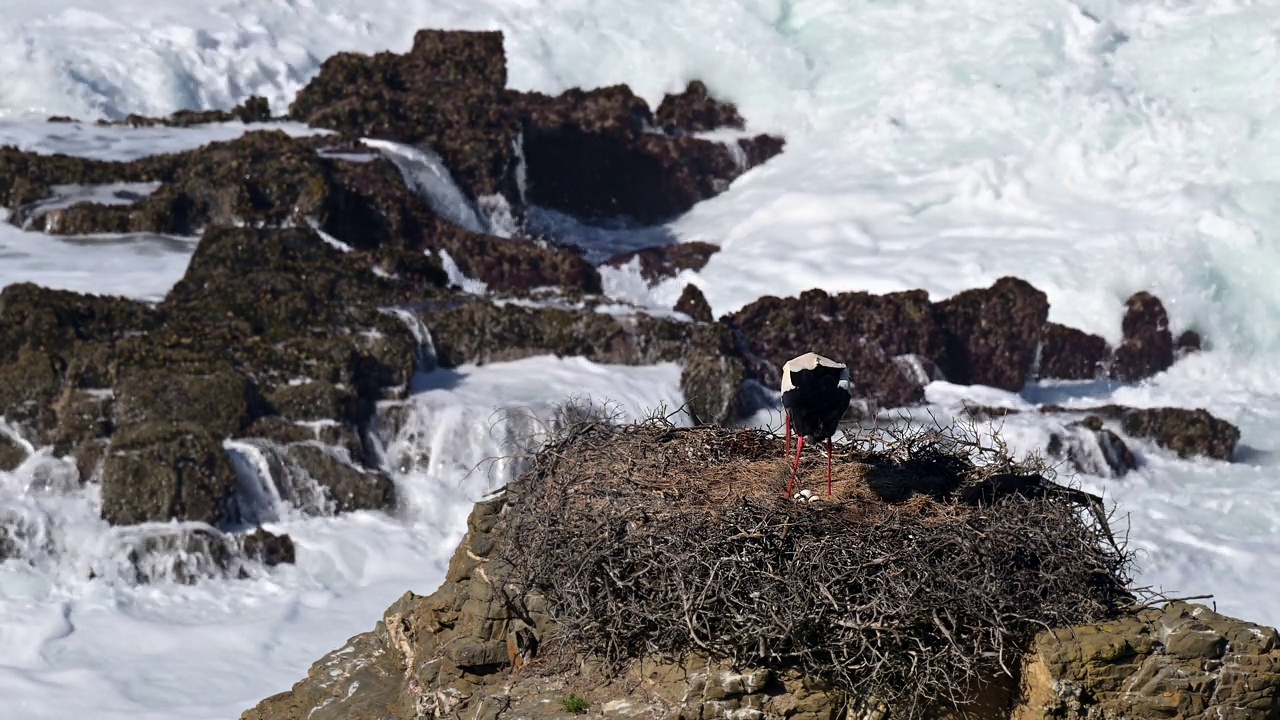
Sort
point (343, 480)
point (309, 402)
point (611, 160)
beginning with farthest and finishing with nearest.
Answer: point (611, 160) → point (309, 402) → point (343, 480)

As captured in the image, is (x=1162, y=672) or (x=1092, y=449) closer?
(x=1162, y=672)

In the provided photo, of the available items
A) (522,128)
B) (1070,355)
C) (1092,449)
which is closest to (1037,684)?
(1092,449)

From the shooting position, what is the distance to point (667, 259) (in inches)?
1193

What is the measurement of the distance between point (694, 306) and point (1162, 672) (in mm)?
16985

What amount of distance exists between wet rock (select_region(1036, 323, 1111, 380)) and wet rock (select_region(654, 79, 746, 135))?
11.5 m

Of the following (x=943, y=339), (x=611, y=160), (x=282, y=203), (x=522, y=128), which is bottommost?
(x=943, y=339)

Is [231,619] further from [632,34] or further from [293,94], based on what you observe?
[632,34]

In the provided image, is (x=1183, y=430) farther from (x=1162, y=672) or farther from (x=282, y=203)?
(x=1162, y=672)

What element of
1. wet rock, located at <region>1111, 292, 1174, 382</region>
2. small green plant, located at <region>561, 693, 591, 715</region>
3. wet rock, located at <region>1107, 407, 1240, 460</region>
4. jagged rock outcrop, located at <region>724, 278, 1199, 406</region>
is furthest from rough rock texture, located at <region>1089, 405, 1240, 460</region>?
small green plant, located at <region>561, 693, 591, 715</region>

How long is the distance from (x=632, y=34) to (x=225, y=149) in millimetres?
15812

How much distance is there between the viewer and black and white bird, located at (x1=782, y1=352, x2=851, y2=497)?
30.5 feet

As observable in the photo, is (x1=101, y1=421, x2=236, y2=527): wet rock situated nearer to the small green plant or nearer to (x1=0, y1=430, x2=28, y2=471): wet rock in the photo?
(x1=0, y1=430, x2=28, y2=471): wet rock

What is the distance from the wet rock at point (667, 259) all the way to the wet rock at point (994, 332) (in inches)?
202

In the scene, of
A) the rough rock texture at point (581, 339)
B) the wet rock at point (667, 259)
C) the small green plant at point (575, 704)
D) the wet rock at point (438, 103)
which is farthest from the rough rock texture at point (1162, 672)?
the wet rock at point (438, 103)
